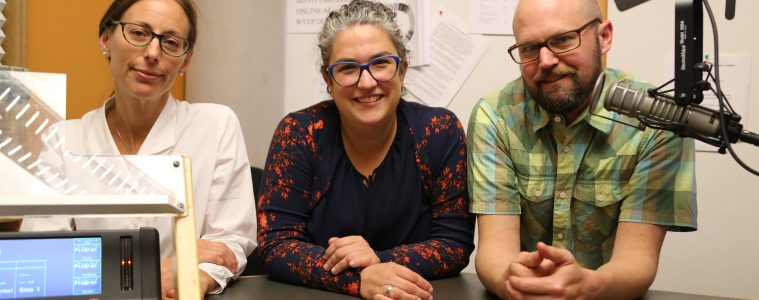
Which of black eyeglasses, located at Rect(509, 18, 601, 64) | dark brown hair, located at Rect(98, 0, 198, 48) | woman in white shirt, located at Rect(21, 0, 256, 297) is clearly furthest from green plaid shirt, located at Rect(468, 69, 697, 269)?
dark brown hair, located at Rect(98, 0, 198, 48)

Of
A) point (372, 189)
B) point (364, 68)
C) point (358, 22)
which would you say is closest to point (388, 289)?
point (372, 189)

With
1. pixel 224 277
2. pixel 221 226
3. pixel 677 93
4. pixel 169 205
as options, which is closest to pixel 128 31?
pixel 221 226

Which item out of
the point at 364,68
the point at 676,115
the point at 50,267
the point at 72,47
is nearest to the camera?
the point at 50,267

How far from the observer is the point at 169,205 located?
76 centimetres

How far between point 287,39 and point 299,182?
3.67 ft

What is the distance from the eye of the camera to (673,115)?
0.93 metres

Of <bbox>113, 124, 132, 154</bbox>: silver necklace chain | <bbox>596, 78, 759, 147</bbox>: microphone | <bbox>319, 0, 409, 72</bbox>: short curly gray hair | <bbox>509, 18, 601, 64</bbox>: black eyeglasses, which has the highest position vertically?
<bbox>319, 0, 409, 72</bbox>: short curly gray hair

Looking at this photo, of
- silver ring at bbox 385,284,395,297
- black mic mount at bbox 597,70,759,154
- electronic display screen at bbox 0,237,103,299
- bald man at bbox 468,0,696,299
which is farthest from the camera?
bald man at bbox 468,0,696,299

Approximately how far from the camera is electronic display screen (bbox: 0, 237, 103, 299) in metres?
0.77

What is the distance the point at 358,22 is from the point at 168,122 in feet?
1.82

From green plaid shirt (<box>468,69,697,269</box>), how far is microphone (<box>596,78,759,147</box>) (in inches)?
17.3

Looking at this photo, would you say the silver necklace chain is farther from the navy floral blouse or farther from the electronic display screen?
the electronic display screen

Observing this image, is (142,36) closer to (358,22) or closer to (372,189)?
(358,22)

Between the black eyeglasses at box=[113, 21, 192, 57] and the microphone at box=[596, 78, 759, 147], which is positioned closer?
→ the microphone at box=[596, 78, 759, 147]
